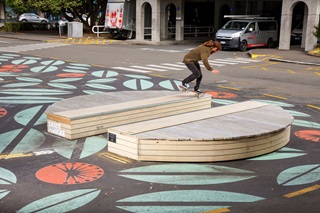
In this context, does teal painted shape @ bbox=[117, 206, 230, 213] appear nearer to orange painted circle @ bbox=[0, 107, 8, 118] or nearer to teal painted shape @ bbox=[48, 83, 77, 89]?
orange painted circle @ bbox=[0, 107, 8, 118]

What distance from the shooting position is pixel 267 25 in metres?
32.0

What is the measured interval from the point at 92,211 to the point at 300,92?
36.4 ft

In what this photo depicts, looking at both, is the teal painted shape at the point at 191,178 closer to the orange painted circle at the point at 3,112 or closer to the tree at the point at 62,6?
the orange painted circle at the point at 3,112

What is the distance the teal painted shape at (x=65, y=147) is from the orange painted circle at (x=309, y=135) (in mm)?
4829

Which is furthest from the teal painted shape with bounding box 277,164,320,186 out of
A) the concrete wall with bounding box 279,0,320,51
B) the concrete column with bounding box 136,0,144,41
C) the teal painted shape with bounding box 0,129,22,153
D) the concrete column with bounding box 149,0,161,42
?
the concrete column with bounding box 136,0,144,41

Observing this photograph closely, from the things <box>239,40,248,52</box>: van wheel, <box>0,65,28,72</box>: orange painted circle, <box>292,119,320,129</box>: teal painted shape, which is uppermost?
<box>239,40,248,52</box>: van wheel

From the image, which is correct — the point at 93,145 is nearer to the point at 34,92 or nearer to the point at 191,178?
the point at 191,178

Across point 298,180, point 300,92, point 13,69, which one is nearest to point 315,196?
point 298,180

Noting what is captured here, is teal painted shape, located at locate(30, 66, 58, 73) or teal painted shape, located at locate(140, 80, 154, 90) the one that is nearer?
teal painted shape, located at locate(140, 80, 154, 90)

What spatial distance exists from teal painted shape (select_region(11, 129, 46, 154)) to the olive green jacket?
4062 mm

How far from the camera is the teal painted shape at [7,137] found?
9164 millimetres

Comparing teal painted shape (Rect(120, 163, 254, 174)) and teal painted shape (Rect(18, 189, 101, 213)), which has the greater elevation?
teal painted shape (Rect(120, 163, 254, 174))

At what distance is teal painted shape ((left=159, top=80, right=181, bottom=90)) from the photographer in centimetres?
1612

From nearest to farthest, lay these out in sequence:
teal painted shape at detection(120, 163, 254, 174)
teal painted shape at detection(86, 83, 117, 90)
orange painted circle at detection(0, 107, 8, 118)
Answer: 1. teal painted shape at detection(120, 163, 254, 174)
2. orange painted circle at detection(0, 107, 8, 118)
3. teal painted shape at detection(86, 83, 117, 90)
